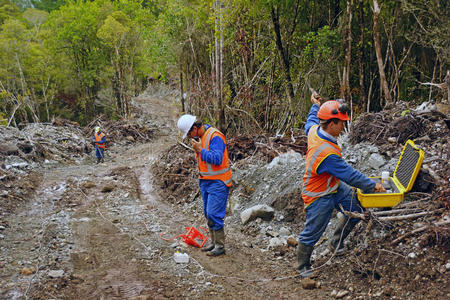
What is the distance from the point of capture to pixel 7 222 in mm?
6047

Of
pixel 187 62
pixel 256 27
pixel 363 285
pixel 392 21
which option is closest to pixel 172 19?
pixel 187 62

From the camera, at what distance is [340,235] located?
12.6 ft

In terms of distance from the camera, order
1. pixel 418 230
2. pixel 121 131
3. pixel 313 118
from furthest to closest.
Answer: pixel 121 131, pixel 313 118, pixel 418 230

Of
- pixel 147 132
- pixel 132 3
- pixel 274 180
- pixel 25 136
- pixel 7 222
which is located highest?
pixel 132 3

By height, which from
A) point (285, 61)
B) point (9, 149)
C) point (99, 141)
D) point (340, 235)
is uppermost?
point (285, 61)

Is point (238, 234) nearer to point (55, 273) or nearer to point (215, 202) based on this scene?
point (215, 202)

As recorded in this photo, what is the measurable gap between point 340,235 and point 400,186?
84 centimetres

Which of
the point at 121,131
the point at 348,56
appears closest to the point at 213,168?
the point at 348,56

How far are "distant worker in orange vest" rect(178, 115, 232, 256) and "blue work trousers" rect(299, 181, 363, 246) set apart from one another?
1263 mm

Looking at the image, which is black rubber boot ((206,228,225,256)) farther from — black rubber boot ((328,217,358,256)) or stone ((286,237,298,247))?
black rubber boot ((328,217,358,256))

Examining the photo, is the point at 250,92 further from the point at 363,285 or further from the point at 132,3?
the point at 132,3

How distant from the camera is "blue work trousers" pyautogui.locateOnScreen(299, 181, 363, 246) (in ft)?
11.6

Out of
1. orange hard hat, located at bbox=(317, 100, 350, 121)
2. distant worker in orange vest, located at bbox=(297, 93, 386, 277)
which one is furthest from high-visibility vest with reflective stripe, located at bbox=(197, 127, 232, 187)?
orange hard hat, located at bbox=(317, 100, 350, 121)

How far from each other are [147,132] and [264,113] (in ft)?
42.2
